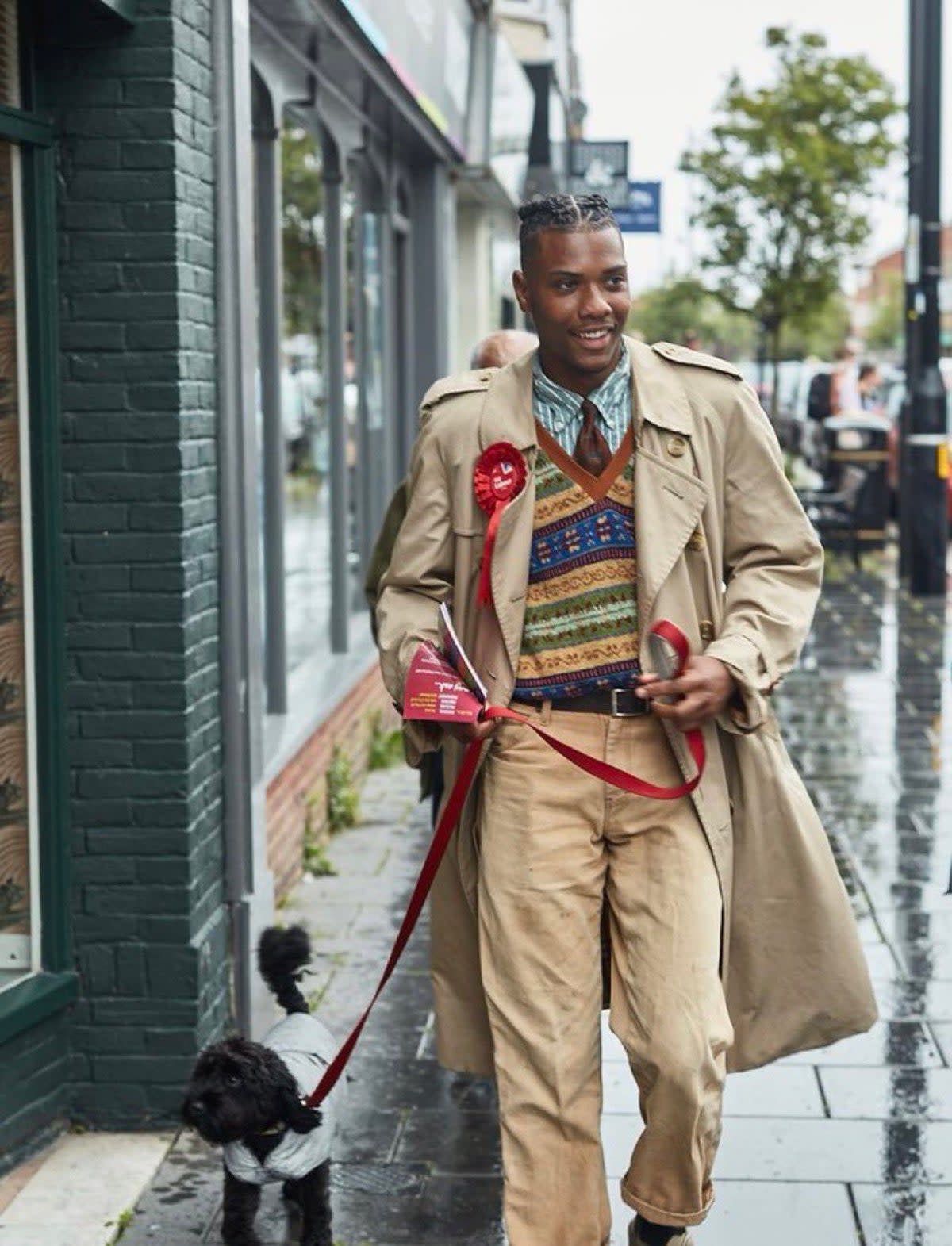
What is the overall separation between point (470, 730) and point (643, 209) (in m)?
14.4

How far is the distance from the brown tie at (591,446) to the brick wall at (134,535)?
155 cm

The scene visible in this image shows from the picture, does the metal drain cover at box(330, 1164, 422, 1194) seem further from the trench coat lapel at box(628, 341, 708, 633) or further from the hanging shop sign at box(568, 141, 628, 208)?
the hanging shop sign at box(568, 141, 628, 208)

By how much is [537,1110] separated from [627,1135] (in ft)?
5.10

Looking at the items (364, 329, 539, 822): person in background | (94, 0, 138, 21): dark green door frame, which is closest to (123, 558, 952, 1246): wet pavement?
(364, 329, 539, 822): person in background

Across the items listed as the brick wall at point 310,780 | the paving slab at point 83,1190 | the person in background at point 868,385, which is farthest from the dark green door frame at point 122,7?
the person in background at point 868,385

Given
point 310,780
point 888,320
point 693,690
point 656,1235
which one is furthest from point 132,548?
point 888,320

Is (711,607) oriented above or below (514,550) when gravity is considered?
below

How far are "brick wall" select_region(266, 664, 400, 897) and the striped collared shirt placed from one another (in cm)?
358

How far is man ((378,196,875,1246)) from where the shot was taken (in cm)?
390

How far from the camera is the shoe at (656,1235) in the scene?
13.3 feet

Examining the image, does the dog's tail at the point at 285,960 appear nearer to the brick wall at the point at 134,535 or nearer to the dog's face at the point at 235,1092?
the dog's face at the point at 235,1092

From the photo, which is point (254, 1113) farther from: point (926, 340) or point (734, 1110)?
point (926, 340)

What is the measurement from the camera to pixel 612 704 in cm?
394

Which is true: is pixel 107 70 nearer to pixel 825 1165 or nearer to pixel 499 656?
pixel 499 656
